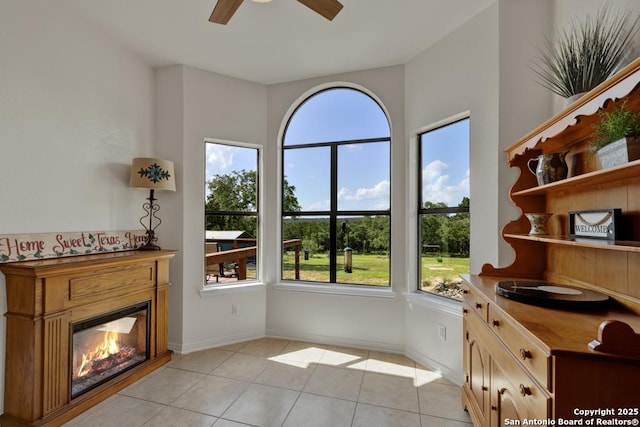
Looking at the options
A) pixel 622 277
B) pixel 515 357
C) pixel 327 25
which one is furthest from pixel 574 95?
pixel 327 25

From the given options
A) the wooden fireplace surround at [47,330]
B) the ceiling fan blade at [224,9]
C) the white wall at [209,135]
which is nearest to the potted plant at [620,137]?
the white wall at [209,135]

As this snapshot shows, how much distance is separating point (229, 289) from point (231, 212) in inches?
33.5

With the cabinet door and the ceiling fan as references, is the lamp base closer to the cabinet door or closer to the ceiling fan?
the ceiling fan

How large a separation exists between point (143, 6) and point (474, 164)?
2829 mm

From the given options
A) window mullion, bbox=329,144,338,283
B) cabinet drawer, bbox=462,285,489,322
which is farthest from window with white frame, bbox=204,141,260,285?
cabinet drawer, bbox=462,285,489,322

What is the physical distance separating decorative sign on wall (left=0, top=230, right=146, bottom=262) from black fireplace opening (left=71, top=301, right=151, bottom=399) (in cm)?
56

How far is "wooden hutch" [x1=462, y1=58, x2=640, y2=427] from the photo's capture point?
91 centimetres

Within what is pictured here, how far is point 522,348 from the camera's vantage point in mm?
1154

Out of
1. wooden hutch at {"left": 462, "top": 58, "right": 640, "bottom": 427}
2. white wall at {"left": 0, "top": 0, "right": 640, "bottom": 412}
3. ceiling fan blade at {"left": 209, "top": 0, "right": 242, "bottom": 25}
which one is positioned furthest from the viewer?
white wall at {"left": 0, "top": 0, "right": 640, "bottom": 412}

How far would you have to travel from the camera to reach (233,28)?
2.60 metres

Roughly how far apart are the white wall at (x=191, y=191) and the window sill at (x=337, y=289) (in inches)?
21.5

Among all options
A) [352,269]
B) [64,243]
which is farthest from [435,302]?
[64,243]

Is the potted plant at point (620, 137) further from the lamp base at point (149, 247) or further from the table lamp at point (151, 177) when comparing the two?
the lamp base at point (149, 247)

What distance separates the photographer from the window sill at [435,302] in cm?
260
